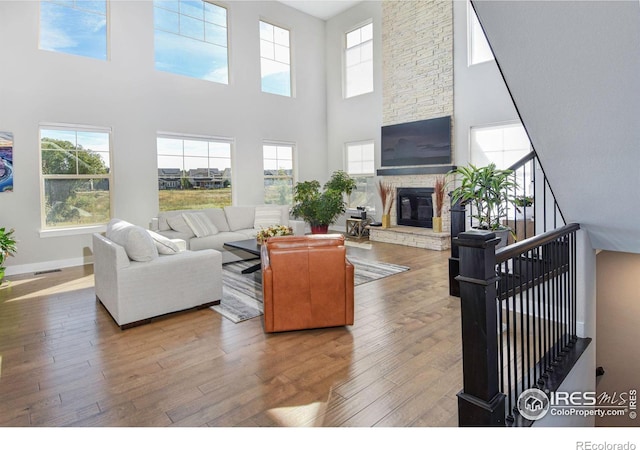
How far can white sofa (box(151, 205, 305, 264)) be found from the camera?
5.64m

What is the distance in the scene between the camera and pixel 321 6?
846 cm

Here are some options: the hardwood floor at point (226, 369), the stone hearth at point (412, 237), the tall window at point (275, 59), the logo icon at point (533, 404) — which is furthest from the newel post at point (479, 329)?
the tall window at point (275, 59)

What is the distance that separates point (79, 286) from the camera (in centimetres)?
465

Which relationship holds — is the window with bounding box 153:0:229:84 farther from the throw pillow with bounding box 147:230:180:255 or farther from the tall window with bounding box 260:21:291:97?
the throw pillow with bounding box 147:230:180:255

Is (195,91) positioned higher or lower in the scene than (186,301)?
higher

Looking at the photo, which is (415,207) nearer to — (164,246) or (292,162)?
(292,162)

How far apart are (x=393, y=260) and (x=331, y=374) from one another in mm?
3624

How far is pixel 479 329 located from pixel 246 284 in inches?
134

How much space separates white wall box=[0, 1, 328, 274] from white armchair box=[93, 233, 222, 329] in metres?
2.54

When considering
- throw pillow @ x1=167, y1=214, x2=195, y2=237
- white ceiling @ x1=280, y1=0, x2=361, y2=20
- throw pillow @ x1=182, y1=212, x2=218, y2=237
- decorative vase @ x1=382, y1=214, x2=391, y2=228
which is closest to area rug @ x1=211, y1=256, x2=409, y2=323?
throw pillow @ x1=182, y1=212, x2=218, y2=237

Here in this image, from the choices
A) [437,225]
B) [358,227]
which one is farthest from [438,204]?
[358,227]

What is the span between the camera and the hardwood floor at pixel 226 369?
1990mm
